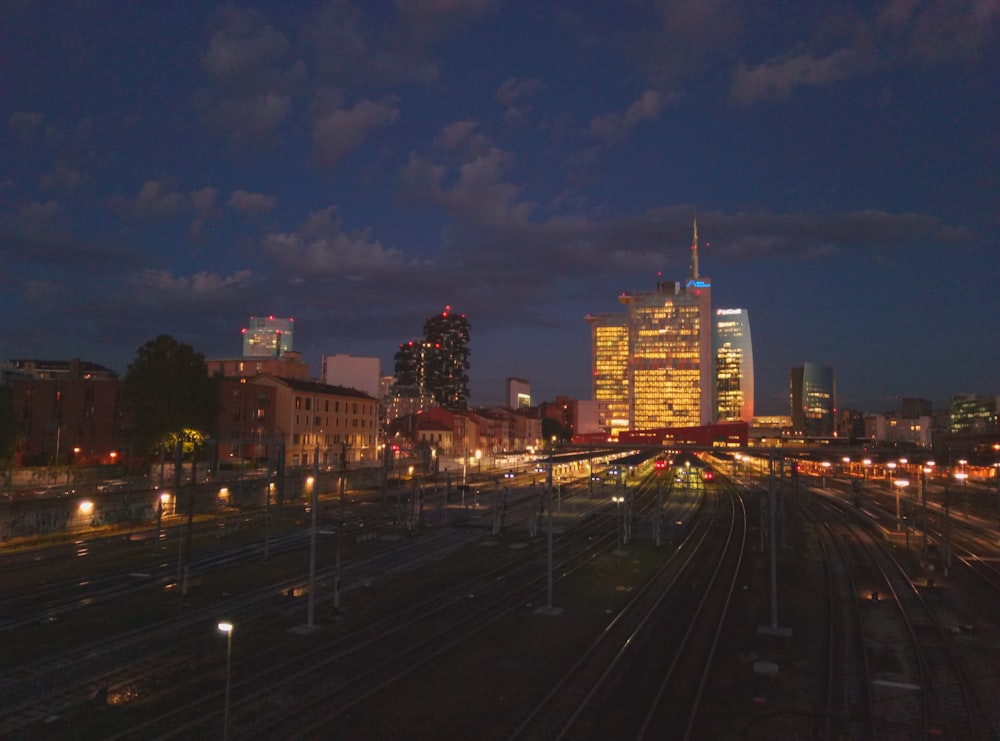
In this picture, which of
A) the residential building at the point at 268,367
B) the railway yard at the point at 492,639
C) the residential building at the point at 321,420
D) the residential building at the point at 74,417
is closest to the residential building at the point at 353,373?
the residential building at the point at 268,367

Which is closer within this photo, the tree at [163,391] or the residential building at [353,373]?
the tree at [163,391]

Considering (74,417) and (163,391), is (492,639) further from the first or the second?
(74,417)

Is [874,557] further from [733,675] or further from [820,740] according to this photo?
[820,740]

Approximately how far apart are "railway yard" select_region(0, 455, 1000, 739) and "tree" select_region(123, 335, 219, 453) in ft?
69.4

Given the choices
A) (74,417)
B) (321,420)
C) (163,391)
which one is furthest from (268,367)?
(163,391)

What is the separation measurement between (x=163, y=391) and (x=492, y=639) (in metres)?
53.4

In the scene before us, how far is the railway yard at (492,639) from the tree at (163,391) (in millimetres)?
21156

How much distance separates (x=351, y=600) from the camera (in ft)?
95.1

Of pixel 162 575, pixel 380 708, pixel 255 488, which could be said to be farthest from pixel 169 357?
pixel 380 708

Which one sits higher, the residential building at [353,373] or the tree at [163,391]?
the residential building at [353,373]

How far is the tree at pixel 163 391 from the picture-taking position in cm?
6444

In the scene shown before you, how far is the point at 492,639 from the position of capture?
23625mm

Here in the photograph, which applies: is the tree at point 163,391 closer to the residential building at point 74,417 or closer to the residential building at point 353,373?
the residential building at point 74,417

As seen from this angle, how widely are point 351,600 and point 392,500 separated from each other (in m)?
44.0
